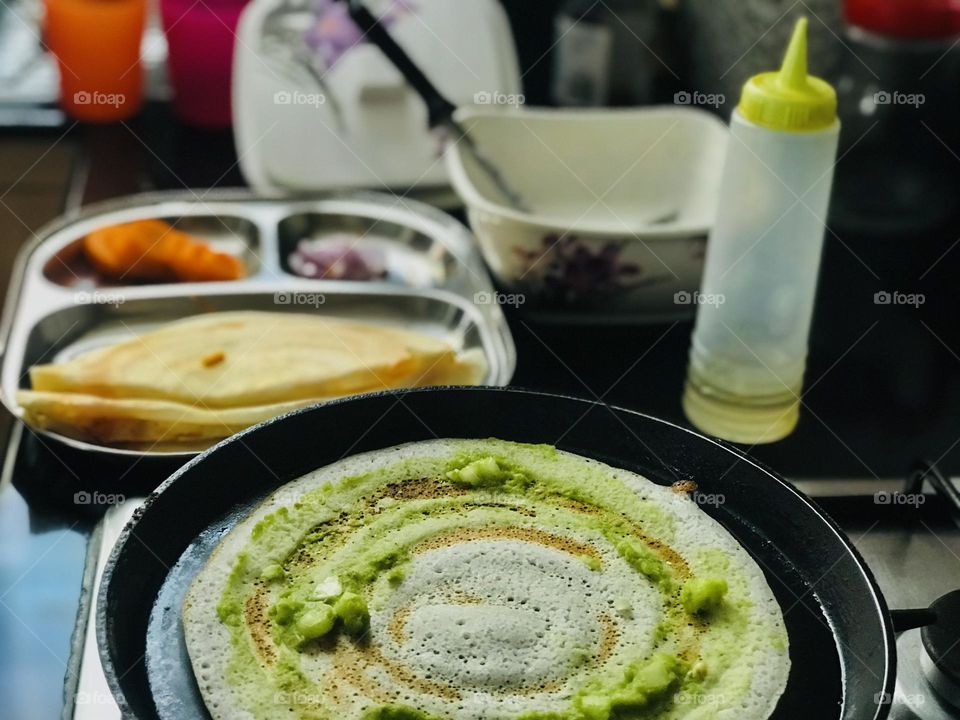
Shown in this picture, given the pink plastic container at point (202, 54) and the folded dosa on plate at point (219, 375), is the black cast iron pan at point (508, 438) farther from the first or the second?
the pink plastic container at point (202, 54)

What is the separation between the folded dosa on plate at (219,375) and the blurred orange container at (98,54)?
996mm

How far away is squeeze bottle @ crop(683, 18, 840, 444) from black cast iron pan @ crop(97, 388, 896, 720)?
17.4 inches

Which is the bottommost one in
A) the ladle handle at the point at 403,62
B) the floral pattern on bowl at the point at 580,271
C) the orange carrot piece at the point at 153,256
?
the floral pattern on bowl at the point at 580,271

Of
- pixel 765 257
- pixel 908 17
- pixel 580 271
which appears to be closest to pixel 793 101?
pixel 765 257

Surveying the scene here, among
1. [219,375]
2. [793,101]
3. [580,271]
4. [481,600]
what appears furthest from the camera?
[580,271]

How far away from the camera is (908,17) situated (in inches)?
85.6

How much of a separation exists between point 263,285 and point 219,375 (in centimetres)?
34

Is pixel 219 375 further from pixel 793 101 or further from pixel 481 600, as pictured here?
pixel 793 101

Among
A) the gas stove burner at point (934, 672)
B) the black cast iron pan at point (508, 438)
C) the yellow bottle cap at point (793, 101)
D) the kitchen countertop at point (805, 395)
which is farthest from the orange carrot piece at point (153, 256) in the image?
the gas stove burner at point (934, 672)

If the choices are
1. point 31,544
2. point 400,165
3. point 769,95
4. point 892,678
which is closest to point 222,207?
point 400,165

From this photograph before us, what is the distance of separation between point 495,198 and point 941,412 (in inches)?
36.7

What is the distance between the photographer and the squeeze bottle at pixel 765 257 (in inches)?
63.8

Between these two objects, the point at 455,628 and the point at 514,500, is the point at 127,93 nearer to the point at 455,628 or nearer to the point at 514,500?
the point at 514,500

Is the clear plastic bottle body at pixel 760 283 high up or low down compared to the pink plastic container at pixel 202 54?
down
